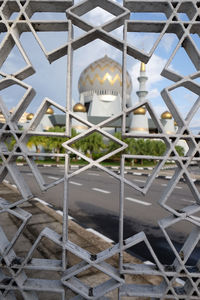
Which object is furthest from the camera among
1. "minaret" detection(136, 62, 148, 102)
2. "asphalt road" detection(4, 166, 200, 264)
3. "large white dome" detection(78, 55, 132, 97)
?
"large white dome" detection(78, 55, 132, 97)

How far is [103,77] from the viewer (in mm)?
35688

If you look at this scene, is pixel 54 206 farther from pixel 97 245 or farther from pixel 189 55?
pixel 189 55

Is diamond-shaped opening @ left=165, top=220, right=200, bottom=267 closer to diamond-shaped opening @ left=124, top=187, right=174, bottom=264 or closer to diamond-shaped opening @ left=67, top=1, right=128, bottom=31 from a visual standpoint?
diamond-shaped opening @ left=124, top=187, right=174, bottom=264

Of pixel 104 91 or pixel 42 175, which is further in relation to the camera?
pixel 104 91

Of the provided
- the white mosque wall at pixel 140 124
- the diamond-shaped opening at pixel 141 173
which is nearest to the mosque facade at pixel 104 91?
the white mosque wall at pixel 140 124

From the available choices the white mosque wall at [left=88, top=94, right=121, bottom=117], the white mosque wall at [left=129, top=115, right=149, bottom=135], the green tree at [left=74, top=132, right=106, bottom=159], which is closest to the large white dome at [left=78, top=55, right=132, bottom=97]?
the white mosque wall at [left=88, top=94, right=121, bottom=117]

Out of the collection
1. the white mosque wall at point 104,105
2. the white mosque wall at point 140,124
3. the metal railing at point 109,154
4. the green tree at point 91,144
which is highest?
the metal railing at point 109,154

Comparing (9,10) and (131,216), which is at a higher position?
(9,10)

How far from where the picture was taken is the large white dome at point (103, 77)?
117 ft

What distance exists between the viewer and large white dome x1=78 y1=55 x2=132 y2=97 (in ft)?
117

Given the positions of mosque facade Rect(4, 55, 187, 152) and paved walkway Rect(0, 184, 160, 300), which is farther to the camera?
mosque facade Rect(4, 55, 187, 152)

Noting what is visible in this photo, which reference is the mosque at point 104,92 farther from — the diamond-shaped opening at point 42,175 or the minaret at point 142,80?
the diamond-shaped opening at point 42,175

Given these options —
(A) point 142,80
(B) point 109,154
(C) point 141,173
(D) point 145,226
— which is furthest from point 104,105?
(B) point 109,154

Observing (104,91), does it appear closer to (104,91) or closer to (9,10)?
(104,91)
